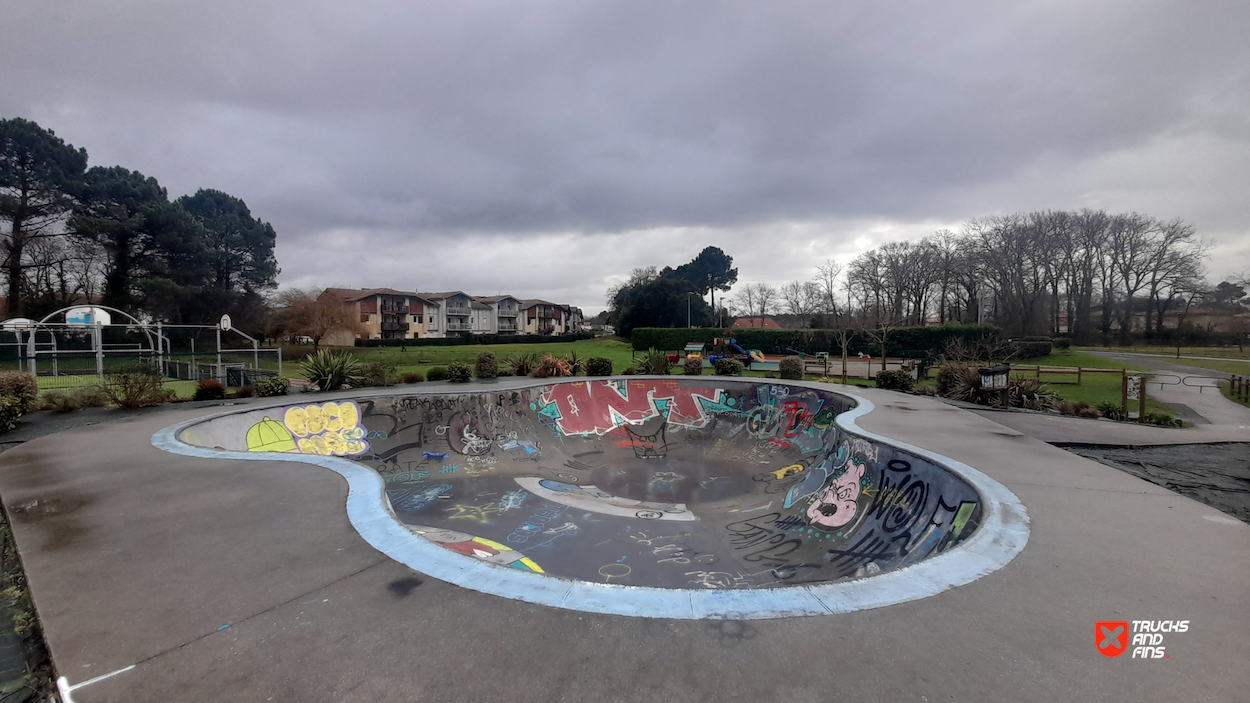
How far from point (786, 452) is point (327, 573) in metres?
9.95

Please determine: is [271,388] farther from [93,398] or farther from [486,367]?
[486,367]

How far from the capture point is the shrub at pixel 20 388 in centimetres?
993

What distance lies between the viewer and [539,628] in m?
2.51

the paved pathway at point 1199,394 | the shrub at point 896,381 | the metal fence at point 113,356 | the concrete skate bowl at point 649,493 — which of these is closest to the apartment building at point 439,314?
the metal fence at point 113,356

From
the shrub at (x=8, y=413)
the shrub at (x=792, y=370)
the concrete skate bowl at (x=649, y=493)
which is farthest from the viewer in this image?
the shrub at (x=792, y=370)

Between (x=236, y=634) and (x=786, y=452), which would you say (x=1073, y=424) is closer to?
(x=786, y=452)

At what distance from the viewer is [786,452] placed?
36.2 ft

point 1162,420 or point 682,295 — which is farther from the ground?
point 682,295

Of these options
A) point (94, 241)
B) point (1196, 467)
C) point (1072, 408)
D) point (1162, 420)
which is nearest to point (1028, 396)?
point (1072, 408)

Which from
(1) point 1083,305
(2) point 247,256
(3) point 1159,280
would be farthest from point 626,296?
(3) point 1159,280

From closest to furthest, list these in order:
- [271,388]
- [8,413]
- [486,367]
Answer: [8,413]
[271,388]
[486,367]

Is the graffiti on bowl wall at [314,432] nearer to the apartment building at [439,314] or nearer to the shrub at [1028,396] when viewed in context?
the shrub at [1028,396]

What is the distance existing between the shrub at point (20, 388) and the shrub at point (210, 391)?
107 inches

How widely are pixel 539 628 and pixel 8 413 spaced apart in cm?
1328
